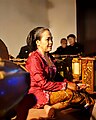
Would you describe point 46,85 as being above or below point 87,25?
below

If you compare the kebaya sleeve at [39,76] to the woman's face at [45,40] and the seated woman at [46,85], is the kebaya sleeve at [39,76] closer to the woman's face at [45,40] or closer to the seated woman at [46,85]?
the seated woman at [46,85]

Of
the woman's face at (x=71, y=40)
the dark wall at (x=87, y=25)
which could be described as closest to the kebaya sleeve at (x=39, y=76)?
the woman's face at (x=71, y=40)

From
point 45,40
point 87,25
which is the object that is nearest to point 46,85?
point 45,40

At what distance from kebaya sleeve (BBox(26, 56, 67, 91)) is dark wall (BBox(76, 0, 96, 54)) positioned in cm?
448

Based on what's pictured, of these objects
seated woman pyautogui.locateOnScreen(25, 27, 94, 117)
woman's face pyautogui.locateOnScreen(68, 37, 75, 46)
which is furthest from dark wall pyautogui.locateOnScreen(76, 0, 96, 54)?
seated woman pyautogui.locateOnScreen(25, 27, 94, 117)

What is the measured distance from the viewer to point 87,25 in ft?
20.7

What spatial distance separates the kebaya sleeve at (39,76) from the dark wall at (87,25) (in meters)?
4.48

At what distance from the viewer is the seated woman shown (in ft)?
6.13

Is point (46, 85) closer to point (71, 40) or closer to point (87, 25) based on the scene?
point (71, 40)

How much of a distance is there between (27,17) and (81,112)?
443 centimetres

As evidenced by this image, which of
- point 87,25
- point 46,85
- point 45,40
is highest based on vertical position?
point 87,25

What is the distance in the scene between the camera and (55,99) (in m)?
1.89

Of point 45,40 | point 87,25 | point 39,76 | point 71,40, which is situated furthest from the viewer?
point 87,25

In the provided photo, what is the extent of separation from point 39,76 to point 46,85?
0.25ft
